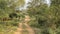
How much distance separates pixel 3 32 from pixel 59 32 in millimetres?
3629

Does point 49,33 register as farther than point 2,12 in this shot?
No

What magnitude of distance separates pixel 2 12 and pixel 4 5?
1.09 meters

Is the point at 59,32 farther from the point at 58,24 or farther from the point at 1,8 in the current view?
the point at 1,8

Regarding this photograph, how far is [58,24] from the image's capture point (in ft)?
31.6

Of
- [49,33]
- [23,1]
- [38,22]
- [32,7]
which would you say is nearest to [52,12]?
[49,33]

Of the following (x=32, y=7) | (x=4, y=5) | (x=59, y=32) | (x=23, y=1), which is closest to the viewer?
(x=59, y=32)

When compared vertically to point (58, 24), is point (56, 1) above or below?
above

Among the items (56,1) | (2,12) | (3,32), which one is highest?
(56,1)

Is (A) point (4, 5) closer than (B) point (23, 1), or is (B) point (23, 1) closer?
(A) point (4, 5)

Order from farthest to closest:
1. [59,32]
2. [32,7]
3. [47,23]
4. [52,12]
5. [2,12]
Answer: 1. [32,7]
2. [2,12]
3. [47,23]
4. [52,12]
5. [59,32]

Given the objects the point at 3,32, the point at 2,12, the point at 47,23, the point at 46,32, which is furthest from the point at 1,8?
the point at 46,32

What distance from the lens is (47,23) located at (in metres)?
10.1

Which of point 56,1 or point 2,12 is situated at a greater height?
point 56,1

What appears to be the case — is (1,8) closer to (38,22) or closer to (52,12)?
(38,22)
